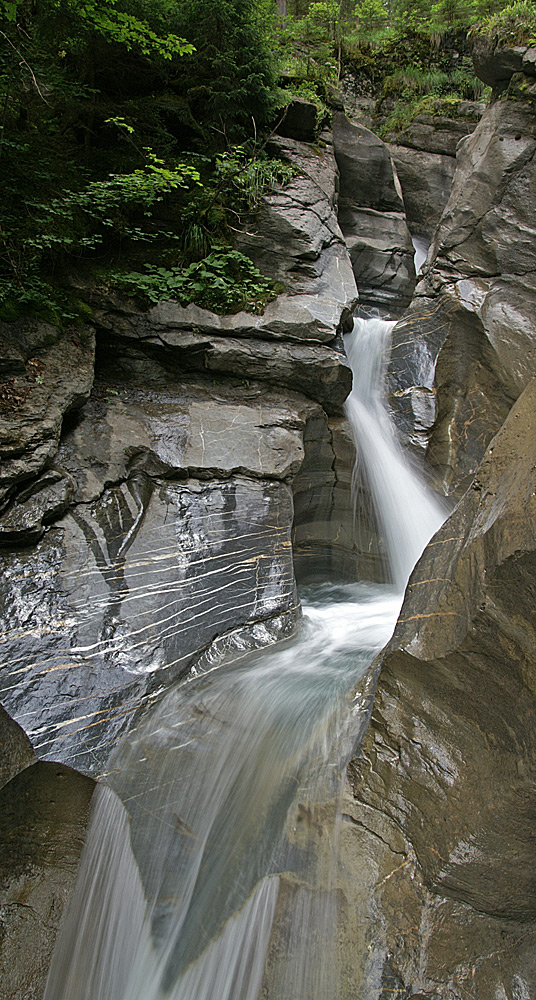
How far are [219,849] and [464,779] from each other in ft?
4.70

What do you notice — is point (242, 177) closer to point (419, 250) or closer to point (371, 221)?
point (371, 221)

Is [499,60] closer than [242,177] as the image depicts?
No

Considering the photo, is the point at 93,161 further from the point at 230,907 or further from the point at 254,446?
the point at 230,907

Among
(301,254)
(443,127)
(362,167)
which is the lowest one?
(301,254)

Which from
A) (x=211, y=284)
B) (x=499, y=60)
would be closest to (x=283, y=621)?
(x=211, y=284)

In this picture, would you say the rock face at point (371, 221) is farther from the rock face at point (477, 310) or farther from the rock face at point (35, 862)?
the rock face at point (35, 862)

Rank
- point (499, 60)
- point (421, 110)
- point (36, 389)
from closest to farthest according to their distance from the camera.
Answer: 1. point (36, 389)
2. point (499, 60)
3. point (421, 110)

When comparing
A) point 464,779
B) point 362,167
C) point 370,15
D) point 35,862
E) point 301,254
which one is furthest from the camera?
point 370,15

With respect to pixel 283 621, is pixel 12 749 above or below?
below

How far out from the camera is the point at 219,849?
9.61 ft

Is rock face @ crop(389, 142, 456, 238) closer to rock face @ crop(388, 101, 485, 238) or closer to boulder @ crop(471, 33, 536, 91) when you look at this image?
rock face @ crop(388, 101, 485, 238)

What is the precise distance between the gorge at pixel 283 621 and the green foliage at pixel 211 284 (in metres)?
0.21

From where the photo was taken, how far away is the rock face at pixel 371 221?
10.2 m

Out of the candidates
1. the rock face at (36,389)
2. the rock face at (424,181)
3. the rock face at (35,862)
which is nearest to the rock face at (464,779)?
the rock face at (35,862)
